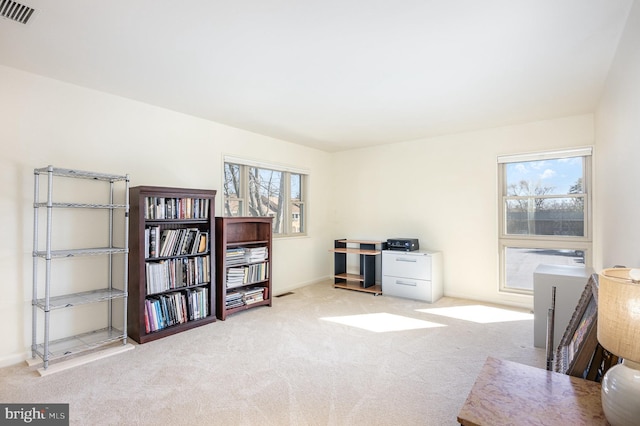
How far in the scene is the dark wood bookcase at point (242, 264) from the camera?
3791 millimetres

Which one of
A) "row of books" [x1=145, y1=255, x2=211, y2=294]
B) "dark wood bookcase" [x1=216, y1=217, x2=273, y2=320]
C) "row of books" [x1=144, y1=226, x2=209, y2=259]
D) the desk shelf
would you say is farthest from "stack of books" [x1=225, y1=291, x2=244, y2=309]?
the desk shelf

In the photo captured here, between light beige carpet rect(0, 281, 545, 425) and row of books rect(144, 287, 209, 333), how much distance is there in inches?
7.2

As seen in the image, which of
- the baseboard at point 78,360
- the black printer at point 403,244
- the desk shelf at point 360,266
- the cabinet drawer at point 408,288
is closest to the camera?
the baseboard at point 78,360

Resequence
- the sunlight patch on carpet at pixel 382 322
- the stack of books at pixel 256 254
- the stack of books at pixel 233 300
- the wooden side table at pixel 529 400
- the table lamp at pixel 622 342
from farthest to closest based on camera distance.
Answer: the stack of books at pixel 256 254 → the stack of books at pixel 233 300 → the sunlight patch on carpet at pixel 382 322 → the wooden side table at pixel 529 400 → the table lamp at pixel 622 342

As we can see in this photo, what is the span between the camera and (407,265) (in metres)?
4.67

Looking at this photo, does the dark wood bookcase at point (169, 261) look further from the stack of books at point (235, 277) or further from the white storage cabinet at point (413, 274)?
the white storage cabinet at point (413, 274)

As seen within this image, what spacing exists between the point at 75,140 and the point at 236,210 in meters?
2.03

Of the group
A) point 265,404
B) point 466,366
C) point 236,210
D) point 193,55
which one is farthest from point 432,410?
point 236,210

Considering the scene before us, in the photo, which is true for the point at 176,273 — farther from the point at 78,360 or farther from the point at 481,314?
the point at 481,314

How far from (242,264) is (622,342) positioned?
3.65 metres

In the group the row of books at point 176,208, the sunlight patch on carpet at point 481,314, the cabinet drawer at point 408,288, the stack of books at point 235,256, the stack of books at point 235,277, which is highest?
the row of books at point 176,208

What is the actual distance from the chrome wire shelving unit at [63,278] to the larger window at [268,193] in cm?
146

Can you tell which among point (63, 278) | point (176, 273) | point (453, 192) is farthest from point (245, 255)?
point (453, 192)

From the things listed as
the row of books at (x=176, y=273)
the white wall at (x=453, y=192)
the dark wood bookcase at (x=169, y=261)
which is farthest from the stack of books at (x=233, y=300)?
the white wall at (x=453, y=192)
